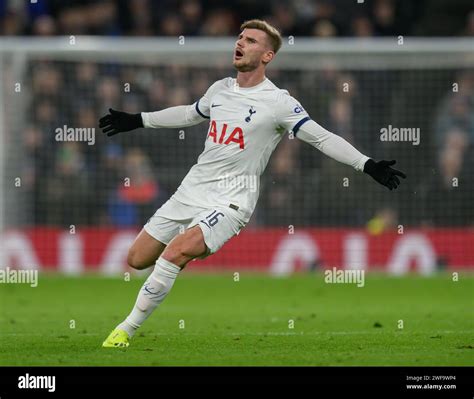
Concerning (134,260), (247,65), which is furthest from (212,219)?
(247,65)

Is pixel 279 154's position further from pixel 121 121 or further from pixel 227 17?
pixel 121 121

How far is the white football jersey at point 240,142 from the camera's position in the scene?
34.3ft

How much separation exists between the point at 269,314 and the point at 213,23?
1137 cm

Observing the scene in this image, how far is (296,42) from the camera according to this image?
20.0 meters

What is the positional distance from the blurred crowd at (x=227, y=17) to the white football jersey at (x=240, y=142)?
1287 centimetres

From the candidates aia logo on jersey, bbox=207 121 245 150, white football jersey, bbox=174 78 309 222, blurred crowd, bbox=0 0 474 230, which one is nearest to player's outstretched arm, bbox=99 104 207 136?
white football jersey, bbox=174 78 309 222

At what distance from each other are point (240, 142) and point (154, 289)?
1.54 meters

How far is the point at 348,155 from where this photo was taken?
1023 cm

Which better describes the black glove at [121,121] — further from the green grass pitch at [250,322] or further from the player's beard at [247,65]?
the green grass pitch at [250,322]

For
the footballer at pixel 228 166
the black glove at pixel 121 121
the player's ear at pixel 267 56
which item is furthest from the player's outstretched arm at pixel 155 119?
the player's ear at pixel 267 56

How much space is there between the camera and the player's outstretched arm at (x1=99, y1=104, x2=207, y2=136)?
1124 centimetres

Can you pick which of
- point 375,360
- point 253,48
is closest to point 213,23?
point 253,48

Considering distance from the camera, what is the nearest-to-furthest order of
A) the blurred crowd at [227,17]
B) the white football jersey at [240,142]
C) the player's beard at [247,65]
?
the white football jersey at [240,142], the player's beard at [247,65], the blurred crowd at [227,17]

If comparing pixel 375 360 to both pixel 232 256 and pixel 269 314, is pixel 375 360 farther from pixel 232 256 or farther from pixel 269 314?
pixel 232 256
